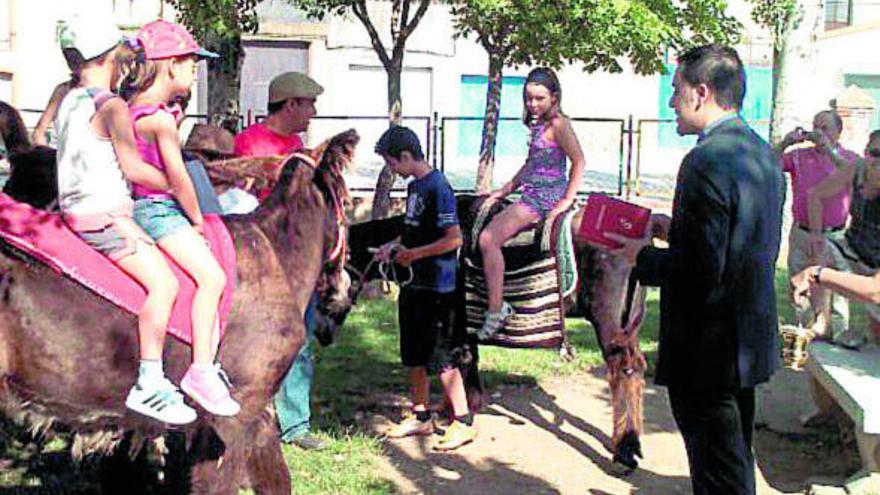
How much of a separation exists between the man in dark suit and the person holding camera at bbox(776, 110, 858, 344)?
4.39 metres

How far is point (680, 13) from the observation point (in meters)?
12.7

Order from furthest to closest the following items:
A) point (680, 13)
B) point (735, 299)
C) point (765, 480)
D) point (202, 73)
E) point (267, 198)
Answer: point (202, 73) < point (680, 13) < point (765, 480) < point (267, 198) < point (735, 299)

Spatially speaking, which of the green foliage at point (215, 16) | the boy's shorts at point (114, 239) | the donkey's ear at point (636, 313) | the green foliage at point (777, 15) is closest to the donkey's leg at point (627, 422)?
the donkey's ear at point (636, 313)

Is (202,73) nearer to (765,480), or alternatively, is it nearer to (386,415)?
(386,415)

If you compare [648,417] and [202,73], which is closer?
[648,417]

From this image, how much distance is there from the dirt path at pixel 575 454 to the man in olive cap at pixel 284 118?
6.70 feet

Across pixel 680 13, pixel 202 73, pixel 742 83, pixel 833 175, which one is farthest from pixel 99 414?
pixel 202 73

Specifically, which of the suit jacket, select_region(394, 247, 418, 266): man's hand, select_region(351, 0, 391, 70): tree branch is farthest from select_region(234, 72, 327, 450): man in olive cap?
select_region(351, 0, 391, 70): tree branch

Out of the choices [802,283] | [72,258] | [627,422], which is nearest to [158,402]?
[72,258]

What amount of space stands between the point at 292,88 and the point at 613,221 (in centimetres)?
233

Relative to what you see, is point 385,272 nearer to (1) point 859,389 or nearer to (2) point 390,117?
(1) point 859,389

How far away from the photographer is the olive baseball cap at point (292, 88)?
6.25 metres

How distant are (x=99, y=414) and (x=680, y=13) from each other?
9.95 meters

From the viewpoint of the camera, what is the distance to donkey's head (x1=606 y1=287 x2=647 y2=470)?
253 inches
